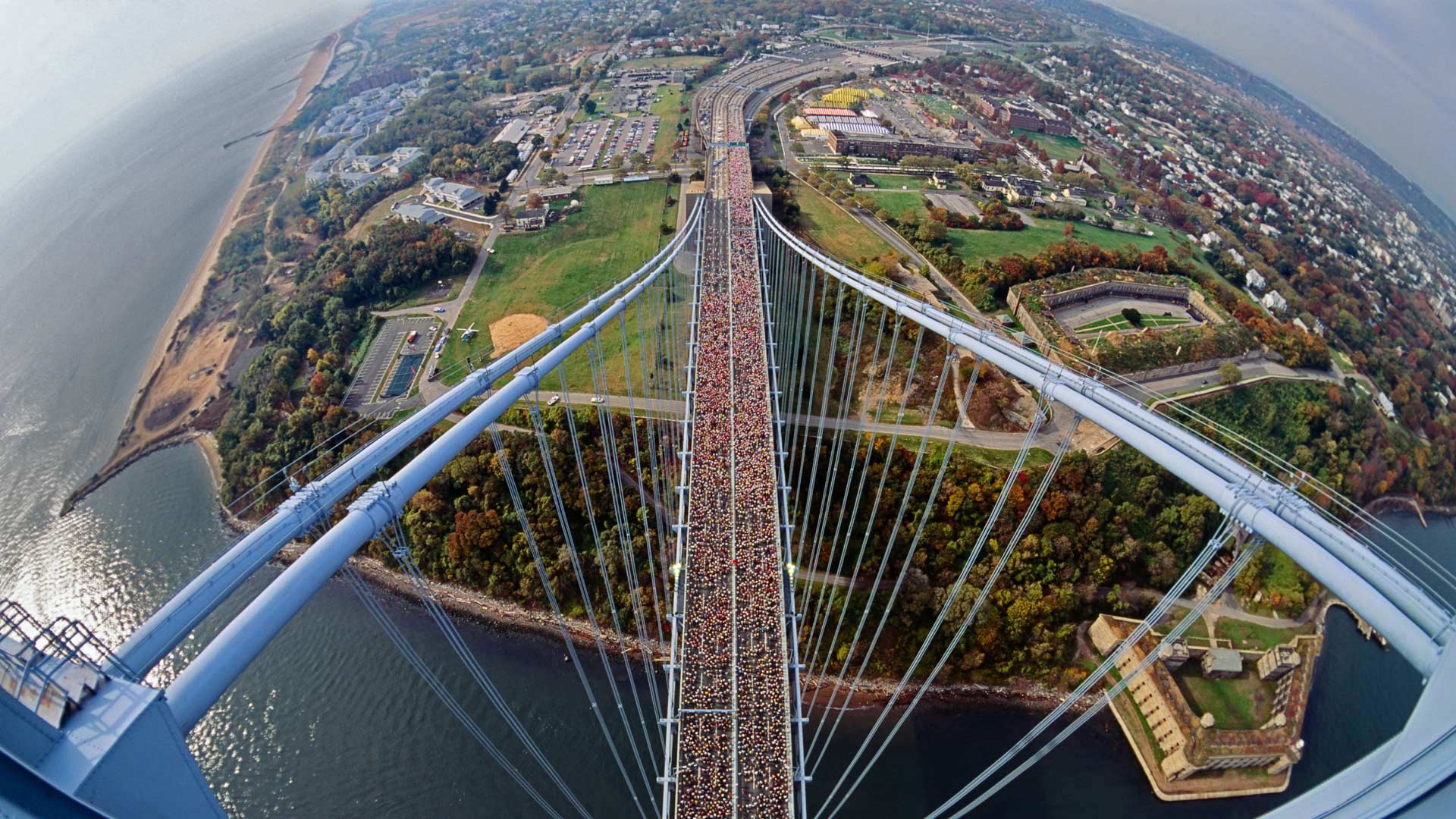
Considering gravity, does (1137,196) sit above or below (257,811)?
above

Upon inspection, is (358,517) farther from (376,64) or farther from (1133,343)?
(376,64)

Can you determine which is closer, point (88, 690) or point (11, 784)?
point (11, 784)

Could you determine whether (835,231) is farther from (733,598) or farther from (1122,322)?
(733,598)

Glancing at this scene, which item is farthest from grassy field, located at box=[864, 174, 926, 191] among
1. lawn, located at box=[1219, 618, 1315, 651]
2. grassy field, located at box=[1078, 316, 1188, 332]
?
lawn, located at box=[1219, 618, 1315, 651]

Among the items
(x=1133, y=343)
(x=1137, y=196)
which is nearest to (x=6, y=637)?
(x=1133, y=343)

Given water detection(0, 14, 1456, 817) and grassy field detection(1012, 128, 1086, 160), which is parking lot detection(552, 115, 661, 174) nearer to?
water detection(0, 14, 1456, 817)

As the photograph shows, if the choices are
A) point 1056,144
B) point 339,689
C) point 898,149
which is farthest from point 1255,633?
point 1056,144
